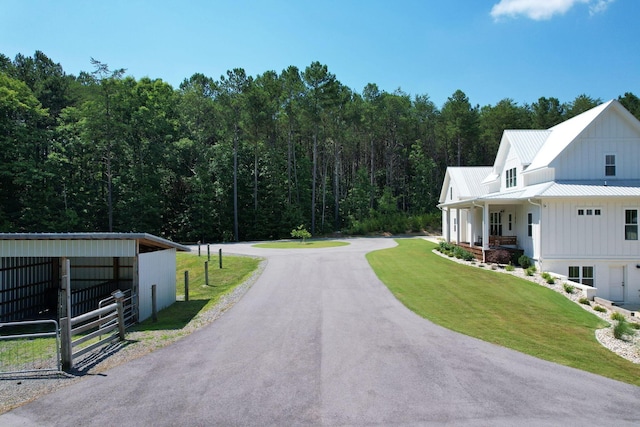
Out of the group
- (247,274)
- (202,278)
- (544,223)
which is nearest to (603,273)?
(544,223)

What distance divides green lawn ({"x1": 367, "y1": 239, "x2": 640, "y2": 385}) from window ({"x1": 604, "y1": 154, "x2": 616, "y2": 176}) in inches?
322

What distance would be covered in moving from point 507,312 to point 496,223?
1444 cm

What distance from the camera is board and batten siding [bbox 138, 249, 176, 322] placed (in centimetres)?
1341

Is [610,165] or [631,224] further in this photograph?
[610,165]

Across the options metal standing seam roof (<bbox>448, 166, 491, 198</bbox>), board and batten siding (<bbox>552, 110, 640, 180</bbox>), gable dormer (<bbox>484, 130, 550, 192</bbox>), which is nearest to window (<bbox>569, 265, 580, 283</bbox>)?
board and batten siding (<bbox>552, 110, 640, 180</bbox>)

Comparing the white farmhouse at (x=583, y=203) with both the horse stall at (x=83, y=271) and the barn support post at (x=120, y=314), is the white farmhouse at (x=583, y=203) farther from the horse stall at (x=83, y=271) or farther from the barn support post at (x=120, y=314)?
the barn support post at (x=120, y=314)

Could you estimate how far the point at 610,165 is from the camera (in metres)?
20.7

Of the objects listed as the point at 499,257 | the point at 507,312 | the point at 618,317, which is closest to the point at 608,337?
the point at 618,317

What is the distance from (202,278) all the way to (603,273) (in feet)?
63.5

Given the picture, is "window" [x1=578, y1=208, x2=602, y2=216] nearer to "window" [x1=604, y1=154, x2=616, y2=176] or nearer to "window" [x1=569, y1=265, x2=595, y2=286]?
"window" [x1=569, y1=265, x2=595, y2=286]

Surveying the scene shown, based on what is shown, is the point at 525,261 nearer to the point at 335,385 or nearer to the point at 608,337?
the point at 608,337

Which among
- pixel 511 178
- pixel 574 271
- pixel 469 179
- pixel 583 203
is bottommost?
pixel 574 271

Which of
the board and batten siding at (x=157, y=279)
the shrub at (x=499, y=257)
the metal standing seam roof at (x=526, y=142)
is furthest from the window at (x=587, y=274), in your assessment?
the board and batten siding at (x=157, y=279)

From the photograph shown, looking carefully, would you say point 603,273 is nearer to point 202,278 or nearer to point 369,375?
point 369,375
